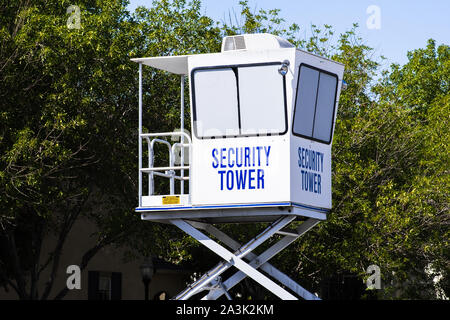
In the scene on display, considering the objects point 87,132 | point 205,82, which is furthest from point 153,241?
point 205,82

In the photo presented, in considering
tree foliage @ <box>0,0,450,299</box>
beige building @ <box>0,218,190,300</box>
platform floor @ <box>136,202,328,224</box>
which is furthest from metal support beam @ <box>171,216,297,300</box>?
beige building @ <box>0,218,190,300</box>

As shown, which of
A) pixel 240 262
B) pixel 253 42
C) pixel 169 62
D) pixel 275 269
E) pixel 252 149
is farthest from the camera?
pixel 169 62

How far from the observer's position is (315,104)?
17500 millimetres

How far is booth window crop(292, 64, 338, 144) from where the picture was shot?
16953 mm

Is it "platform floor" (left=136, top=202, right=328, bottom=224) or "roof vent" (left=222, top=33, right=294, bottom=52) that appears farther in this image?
"roof vent" (left=222, top=33, right=294, bottom=52)

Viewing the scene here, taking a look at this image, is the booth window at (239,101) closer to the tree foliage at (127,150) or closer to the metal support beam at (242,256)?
the metal support beam at (242,256)

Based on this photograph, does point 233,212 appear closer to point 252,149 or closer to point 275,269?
point 252,149

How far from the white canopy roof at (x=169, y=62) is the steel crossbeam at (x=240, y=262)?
308 centimetres

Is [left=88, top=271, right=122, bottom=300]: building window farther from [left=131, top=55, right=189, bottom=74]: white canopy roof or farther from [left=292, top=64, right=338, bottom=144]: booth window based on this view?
[left=292, top=64, right=338, bottom=144]: booth window

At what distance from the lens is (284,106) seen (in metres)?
16.7

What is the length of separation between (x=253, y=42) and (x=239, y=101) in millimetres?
1228

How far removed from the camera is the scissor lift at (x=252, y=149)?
1636cm

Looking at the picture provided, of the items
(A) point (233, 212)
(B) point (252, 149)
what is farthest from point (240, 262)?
(B) point (252, 149)

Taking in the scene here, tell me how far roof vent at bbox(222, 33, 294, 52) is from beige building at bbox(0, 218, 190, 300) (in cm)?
1268
